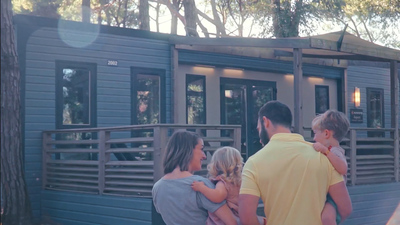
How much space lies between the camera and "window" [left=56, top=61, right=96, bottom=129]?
9.48 metres

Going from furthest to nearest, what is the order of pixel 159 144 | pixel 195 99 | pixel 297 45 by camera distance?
1. pixel 195 99
2. pixel 297 45
3. pixel 159 144

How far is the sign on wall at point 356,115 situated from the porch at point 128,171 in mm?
2814

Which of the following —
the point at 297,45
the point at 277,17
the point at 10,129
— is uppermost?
the point at 277,17

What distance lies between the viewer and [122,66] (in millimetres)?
10102

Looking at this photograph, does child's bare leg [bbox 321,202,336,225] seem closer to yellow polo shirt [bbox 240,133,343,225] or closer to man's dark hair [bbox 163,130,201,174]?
yellow polo shirt [bbox 240,133,343,225]

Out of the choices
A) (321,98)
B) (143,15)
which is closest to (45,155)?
(321,98)

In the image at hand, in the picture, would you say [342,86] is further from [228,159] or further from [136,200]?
[228,159]

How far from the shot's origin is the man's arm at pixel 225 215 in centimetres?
331

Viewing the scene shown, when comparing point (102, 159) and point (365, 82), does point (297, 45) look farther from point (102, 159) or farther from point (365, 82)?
point (365, 82)

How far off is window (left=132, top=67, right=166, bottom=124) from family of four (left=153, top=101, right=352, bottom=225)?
6.88 metres

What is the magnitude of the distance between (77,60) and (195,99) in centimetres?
265

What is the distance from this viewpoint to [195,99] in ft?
36.4

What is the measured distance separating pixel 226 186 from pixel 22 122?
21.2 ft

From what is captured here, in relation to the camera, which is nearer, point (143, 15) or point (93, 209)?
point (93, 209)
